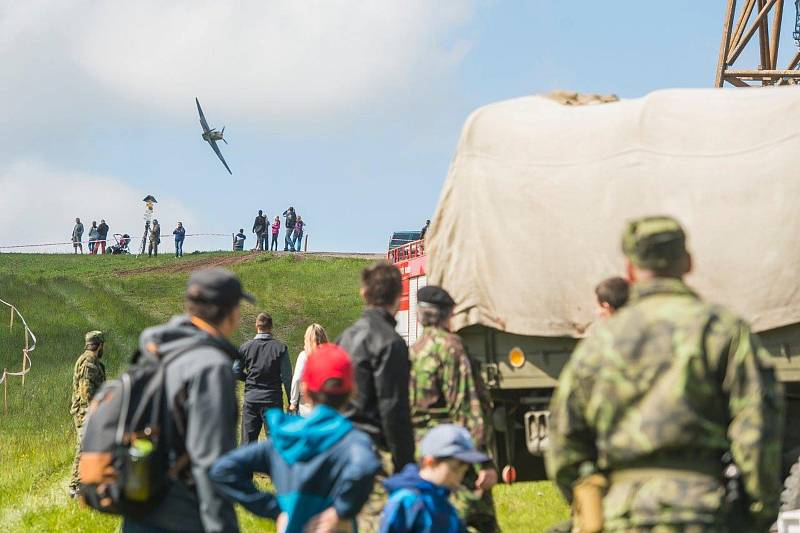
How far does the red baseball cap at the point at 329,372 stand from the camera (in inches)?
220

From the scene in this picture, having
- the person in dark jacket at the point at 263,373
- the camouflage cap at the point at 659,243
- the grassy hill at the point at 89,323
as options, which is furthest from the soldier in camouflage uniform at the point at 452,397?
the person in dark jacket at the point at 263,373

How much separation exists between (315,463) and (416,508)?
2.02 ft

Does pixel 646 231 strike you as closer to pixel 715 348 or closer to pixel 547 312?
pixel 715 348

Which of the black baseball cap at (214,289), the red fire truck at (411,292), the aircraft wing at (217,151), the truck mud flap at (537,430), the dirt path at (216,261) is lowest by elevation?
the truck mud flap at (537,430)

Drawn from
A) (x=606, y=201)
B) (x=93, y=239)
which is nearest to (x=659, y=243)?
(x=606, y=201)

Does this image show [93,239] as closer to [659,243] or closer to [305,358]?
A: [305,358]

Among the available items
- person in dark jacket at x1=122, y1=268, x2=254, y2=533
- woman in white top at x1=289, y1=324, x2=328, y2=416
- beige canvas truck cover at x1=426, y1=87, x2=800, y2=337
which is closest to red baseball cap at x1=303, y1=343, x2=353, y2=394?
person in dark jacket at x1=122, y1=268, x2=254, y2=533

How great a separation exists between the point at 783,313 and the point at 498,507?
3913mm

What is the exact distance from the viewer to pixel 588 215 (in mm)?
9625

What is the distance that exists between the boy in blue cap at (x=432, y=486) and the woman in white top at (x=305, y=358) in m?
6.76

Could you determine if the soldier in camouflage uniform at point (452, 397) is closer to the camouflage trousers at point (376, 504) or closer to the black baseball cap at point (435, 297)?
the black baseball cap at point (435, 297)

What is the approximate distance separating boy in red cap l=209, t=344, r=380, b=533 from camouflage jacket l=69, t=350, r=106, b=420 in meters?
8.60

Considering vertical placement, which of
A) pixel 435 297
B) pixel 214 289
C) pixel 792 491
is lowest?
pixel 792 491

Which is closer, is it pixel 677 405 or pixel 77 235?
pixel 677 405
